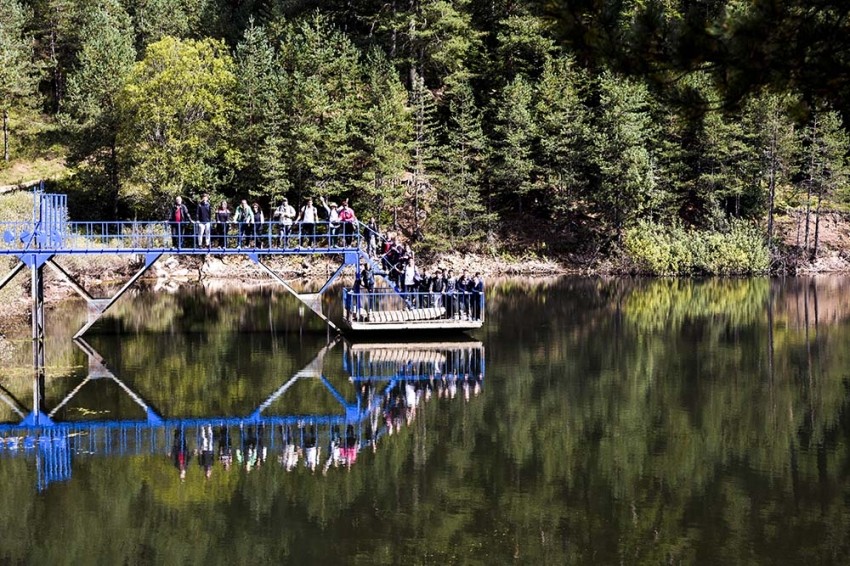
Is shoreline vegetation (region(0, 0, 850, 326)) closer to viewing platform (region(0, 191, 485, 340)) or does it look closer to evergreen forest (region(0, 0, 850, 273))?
evergreen forest (region(0, 0, 850, 273))

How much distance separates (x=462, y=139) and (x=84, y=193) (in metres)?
24.3

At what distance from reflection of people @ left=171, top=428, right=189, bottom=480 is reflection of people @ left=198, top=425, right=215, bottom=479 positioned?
307 millimetres

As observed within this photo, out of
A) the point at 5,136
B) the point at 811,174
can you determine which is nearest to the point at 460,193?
the point at 811,174

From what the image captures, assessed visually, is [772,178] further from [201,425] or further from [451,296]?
[201,425]

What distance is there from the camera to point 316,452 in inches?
827

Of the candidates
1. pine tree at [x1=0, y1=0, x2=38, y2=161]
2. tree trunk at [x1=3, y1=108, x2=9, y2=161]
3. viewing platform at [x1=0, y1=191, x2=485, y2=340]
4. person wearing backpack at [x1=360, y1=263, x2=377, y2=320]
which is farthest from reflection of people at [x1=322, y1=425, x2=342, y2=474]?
tree trunk at [x1=3, y1=108, x2=9, y2=161]

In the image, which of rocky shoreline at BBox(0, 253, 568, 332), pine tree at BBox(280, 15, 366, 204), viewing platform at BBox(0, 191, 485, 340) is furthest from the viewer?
pine tree at BBox(280, 15, 366, 204)

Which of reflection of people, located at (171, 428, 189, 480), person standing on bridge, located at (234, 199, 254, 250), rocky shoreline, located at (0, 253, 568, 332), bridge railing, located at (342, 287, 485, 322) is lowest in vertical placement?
reflection of people, located at (171, 428, 189, 480)

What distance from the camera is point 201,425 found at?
923 inches

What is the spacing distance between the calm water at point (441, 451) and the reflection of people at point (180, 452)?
97 mm

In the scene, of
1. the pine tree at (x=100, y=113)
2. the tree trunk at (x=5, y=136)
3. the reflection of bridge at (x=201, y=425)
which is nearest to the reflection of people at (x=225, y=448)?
the reflection of bridge at (x=201, y=425)

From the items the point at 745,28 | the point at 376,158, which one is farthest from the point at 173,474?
the point at 376,158

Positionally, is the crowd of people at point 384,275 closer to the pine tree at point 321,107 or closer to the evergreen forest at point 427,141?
the evergreen forest at point 427,141

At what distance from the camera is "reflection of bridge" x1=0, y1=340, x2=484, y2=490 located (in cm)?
2116
